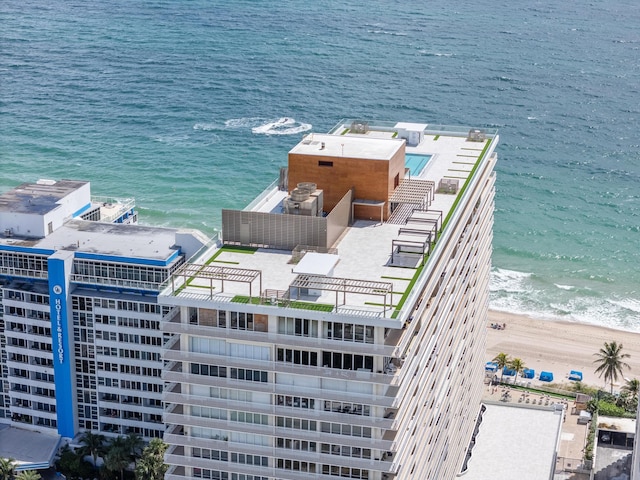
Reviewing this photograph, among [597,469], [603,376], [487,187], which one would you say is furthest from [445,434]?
[603,376]

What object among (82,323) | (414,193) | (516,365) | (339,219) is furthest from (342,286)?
(516,365)

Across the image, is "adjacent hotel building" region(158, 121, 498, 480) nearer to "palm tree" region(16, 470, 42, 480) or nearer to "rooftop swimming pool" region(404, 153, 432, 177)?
"rooftop swimming pool" region(404, 153, 432, 177)

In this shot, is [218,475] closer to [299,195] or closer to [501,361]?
[299,195]

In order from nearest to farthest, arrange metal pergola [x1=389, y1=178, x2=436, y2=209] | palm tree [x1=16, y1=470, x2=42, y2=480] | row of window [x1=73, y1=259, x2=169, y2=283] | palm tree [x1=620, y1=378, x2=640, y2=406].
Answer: metal pergola [x1=389, y1=178, x2=436, y2=209], palm tree [x1=16, y1=470, x2=42, y2=480], row of window [x1=73, y1=259, x2=169, y2=283], palm tree [x1=620, y1=378, x2=640, y2=406]

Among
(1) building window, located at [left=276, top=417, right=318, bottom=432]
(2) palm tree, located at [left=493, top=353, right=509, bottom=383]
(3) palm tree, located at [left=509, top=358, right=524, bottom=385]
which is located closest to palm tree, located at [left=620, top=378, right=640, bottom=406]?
(3) palm tree, located at [left=509, top=358, right=524, bottom=385]

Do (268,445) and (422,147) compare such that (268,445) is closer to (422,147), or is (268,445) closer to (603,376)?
(422,147)
